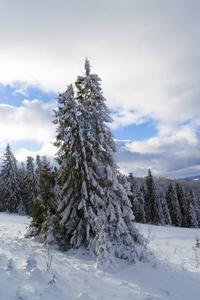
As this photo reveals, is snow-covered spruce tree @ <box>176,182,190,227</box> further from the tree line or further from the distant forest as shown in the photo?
the tree line

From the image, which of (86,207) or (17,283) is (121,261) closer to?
(86,207)

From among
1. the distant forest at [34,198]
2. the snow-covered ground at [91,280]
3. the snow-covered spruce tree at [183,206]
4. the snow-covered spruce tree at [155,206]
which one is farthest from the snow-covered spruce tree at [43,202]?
the snow-covered spruce tree at [183,206]

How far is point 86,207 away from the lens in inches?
412

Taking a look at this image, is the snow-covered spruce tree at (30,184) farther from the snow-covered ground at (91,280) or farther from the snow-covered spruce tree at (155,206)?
the snow-covered ground at (91,280)

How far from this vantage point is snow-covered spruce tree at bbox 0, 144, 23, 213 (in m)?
36.8

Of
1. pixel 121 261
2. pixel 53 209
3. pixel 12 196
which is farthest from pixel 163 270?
pixel 12 196

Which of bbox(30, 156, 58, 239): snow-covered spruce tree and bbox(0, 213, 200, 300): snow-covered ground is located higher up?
bbox(30, 156, 58, 239): snow-covered spruce tree

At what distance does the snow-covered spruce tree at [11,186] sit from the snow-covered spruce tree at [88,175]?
99.1 feet

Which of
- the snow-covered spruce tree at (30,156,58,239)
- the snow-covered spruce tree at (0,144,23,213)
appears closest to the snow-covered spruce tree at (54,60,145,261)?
the snow-covered spruce tree at (30,156,58,239)

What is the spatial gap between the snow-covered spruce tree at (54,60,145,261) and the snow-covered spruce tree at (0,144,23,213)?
3021 cm

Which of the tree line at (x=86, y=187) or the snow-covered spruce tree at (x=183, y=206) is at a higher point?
the tree line at (x=86, y=187)

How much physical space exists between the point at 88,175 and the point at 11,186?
32.3m

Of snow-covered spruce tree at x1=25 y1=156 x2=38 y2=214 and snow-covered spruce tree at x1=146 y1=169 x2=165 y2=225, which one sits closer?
snow-covered spruce tree at x1=25 y1=156 x2=38 y2=214

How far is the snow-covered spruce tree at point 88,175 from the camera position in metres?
10.1
